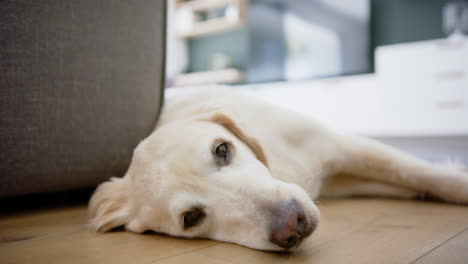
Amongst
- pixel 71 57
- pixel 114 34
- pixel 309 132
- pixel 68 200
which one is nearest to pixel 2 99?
pixel 71 57

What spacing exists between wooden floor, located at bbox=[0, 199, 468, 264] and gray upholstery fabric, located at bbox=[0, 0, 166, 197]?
9.9 inches

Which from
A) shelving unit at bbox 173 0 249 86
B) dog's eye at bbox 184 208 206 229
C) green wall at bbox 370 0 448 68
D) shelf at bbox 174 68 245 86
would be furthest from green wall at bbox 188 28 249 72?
dog's eye at bbox 184 208 206 229

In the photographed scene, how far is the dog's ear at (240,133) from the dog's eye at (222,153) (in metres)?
0.13

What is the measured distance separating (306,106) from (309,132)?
3.59m

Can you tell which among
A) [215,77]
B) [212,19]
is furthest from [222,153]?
[212,19]

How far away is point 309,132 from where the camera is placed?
65.4 inches

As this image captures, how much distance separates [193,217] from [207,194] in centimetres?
11

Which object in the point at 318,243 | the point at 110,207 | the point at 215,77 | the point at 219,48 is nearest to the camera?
the point at 318,243

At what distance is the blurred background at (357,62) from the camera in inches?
157

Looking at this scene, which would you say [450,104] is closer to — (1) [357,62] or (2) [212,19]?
(1) [357,62]

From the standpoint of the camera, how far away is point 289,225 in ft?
3.15

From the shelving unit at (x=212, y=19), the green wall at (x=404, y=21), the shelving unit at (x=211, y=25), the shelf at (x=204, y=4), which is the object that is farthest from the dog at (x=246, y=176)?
the shelf at (x=204, y=4)

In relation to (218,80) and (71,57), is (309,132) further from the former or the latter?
(218,80)

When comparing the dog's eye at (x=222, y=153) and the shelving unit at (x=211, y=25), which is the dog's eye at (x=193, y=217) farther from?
the shelving unit at (x=211, y=25)
